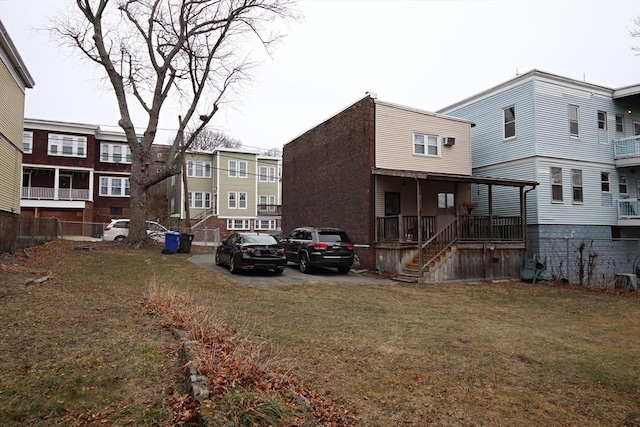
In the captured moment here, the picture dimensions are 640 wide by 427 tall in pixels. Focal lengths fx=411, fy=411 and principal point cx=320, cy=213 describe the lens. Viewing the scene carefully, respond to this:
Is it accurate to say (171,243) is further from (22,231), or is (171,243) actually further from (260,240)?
(260,240)

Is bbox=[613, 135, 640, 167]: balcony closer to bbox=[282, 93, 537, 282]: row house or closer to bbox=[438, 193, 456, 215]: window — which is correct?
bbox=[282, 93, 537, 282]: row house

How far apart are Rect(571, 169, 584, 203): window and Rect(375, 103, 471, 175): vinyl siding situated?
16.4 feet

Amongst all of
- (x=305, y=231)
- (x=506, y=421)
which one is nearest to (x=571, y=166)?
(x=305, y=231)

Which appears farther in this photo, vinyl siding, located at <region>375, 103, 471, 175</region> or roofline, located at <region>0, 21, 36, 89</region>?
vinyl siding, located at <region>375, 103, 471, 175</region>

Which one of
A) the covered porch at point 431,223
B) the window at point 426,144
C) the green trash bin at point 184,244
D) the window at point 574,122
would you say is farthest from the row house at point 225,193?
the window at point 574,122

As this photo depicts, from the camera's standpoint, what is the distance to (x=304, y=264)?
53.5 feet

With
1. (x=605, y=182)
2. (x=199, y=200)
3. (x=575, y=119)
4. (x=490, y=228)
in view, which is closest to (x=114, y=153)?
(x=199, y=200)

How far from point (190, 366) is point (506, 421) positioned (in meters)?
3.15

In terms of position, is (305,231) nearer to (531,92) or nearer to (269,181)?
(531,92)

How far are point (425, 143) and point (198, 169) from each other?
97.2ft

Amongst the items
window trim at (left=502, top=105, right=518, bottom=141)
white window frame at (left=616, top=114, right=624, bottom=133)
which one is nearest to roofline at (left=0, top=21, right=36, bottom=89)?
window trim at (left=502, top=105, right=518, bottom=141)

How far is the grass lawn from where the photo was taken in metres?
3.88

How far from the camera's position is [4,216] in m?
15.6

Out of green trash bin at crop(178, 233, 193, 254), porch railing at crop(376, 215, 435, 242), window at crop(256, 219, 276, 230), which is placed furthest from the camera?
window at crop(256, 219, 276, 230)
